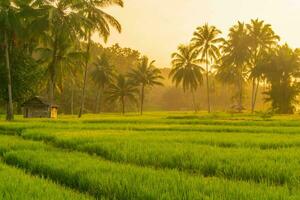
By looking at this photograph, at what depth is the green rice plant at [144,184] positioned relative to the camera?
591cm

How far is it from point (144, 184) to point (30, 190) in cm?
171

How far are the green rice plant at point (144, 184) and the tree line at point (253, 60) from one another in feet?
142

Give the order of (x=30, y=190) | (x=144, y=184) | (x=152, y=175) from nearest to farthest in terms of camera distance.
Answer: (x=30, y=190), (x=144, y=184), (x=152, y=175)

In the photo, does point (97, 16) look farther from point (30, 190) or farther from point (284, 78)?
point (30, 190)

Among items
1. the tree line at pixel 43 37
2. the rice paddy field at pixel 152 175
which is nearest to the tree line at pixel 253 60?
the tree line at pixel 43 37

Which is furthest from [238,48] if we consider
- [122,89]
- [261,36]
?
[122,89]

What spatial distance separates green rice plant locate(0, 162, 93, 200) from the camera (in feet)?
19.5

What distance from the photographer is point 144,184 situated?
21.7 ft

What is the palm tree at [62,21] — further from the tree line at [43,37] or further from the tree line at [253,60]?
the tree line at [253,60]

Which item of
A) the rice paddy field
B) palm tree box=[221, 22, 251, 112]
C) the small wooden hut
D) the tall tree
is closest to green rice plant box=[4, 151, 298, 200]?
the rice paddy field

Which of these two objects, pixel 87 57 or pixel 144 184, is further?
pixel 87 57

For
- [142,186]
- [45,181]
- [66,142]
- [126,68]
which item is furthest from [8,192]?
[126,68]

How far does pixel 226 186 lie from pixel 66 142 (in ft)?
28.9

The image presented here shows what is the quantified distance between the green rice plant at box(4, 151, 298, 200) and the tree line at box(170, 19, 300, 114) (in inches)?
1705
